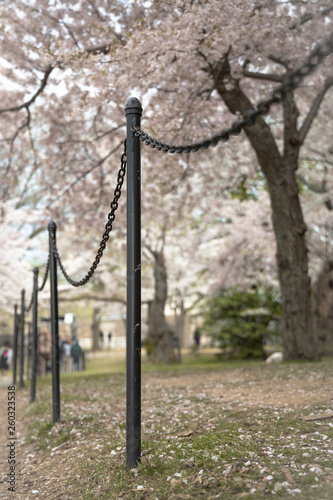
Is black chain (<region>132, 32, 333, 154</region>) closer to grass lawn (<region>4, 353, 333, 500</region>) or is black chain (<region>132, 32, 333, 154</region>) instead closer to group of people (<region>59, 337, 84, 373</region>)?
grass lawn (<region>4, 353, 333, 500</region>)

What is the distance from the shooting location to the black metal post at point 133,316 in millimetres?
2828

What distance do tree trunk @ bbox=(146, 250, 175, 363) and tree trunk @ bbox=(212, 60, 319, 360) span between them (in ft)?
32.8

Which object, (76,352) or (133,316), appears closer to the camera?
(133,316)

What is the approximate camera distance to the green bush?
57.2ft

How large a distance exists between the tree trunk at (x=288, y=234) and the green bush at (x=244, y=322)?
28.7ft

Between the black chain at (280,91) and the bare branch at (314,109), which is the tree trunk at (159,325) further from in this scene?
the black chain at (280,91)

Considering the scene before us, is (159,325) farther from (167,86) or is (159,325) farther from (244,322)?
(167,86)

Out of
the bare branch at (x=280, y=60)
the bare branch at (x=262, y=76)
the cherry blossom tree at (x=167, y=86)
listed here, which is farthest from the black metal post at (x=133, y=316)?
the bare branch at (x=280, y=60)

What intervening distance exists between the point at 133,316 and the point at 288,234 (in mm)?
6340

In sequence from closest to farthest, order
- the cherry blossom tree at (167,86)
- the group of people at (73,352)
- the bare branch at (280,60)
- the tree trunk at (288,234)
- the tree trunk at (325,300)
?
the cherry blossom tree at (167,86) → the tree trunk at (288,234) → the bare branch at (280,60) → the tree trunk at (325,300) → the group of people at (73,352)

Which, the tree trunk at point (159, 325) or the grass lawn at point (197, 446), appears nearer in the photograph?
the grass lawn at point (197, 446)

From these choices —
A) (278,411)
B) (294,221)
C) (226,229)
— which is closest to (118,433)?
(278,411)

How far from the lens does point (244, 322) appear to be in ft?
58.2

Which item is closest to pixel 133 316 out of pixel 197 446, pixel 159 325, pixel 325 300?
pixel 197 446
